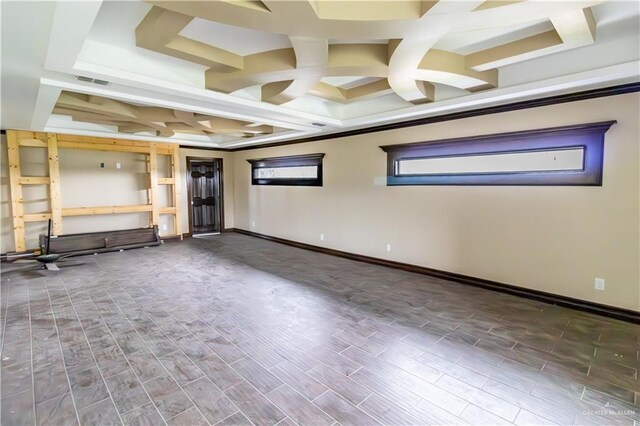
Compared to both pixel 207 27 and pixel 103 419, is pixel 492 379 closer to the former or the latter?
pixel 103 419

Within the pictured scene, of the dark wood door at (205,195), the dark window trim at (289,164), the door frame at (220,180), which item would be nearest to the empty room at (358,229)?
the dark window trim at (289,164)

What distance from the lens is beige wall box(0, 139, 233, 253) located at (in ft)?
20.7

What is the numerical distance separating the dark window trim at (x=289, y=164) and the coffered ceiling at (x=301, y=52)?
83.6 inches

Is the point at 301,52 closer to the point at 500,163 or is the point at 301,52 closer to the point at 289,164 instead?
the point at 500,163

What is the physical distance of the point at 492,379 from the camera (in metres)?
2.37

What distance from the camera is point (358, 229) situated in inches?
239

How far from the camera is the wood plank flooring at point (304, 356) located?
2053 mm

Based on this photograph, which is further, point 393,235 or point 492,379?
point 393,235

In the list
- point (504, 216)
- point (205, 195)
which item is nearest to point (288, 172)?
point (205, 195)

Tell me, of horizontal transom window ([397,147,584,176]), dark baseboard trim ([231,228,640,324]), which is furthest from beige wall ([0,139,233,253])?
horizontal transom window ([397,147,584,176])

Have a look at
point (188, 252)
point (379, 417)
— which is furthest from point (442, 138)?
point (188, 252)

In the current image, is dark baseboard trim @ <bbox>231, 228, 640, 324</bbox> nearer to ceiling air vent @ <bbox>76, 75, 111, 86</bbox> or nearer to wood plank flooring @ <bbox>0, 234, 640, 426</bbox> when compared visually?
wood plank flooring @ <bbox>0, 234, 640, 426</bbox>

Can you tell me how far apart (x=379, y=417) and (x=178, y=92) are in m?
3.61

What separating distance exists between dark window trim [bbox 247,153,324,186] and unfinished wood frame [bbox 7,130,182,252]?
7.81ft
